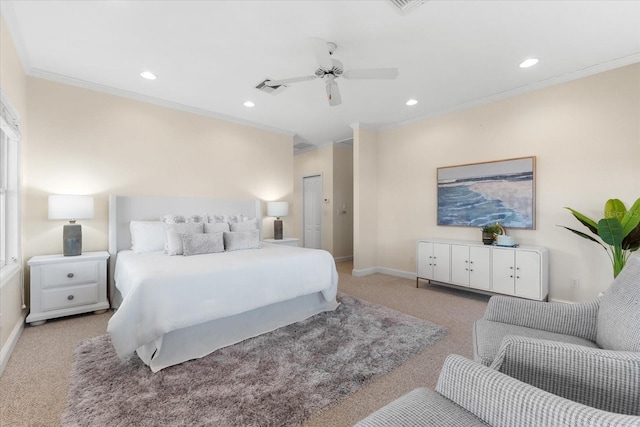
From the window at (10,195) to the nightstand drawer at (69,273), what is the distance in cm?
27

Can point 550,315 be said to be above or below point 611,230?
below

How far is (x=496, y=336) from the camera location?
159cm

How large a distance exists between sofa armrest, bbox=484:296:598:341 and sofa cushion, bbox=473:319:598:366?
0.05 meters

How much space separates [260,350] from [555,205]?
3.77 metres

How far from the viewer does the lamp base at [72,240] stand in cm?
316

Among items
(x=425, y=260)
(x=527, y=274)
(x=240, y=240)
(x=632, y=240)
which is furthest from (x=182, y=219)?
(x=632, y=240)

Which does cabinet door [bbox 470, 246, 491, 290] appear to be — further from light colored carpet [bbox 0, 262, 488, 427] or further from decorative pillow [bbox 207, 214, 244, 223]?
decorative pillow [bbox 207, 214, 244, 223]

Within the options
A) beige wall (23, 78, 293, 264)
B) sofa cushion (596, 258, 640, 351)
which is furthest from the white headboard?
sofa cushion (596, 258, 640, 351)

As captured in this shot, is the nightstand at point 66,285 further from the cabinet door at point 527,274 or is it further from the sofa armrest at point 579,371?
the cabinet door at point 527,274

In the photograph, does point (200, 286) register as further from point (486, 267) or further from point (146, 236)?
point (486, 267)

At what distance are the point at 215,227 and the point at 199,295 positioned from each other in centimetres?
159

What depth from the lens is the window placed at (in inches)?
103

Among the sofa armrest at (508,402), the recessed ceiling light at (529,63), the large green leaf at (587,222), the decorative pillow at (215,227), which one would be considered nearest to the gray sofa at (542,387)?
the sofa armrest at (508,402)

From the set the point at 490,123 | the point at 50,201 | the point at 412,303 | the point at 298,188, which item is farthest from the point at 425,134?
the point at 50,201
